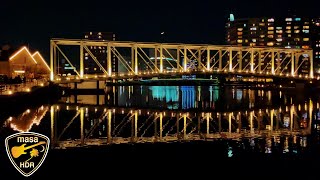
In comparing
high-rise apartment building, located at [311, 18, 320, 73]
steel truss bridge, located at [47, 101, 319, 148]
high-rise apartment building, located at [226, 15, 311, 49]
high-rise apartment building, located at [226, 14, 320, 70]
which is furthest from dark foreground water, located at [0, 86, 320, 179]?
high-rise apartment building, located at [226, 15, 311, 49]

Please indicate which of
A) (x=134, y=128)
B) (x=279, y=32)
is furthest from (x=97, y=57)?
(x=134, y=128)

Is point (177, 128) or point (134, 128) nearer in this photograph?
point (134, 128)

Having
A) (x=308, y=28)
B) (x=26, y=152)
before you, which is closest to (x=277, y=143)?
(x=26, y=152)

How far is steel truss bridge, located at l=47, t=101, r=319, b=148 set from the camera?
20716 mm

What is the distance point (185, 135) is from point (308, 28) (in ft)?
443

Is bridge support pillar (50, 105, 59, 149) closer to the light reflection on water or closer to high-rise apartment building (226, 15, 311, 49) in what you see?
the light reflection on water

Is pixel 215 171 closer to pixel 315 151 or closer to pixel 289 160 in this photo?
pixel 289 160

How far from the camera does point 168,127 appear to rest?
25.3 m

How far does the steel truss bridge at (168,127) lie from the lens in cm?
2072

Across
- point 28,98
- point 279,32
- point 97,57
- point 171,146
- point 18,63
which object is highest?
point 279,32

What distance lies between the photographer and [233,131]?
23.5 metres

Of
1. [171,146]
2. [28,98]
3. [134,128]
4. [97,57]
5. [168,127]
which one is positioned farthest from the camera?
[97,57]

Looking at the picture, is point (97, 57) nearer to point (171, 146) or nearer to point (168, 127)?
point (168, 127)

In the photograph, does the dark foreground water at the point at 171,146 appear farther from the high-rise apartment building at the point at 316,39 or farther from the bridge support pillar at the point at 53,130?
the high-rise apartment building at the point at 316,39
